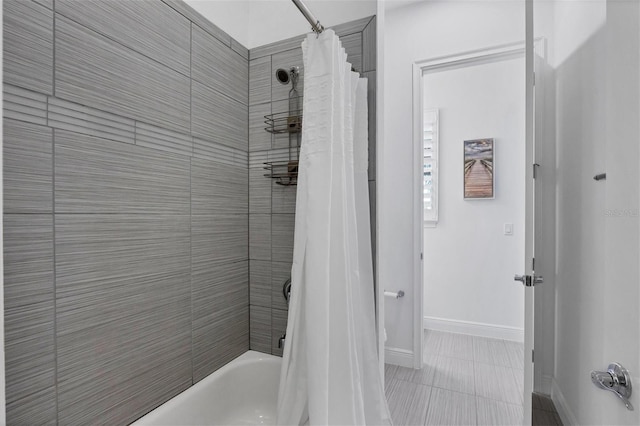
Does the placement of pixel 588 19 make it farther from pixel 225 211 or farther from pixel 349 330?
pixel 225 211

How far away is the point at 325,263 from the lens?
1.26 m

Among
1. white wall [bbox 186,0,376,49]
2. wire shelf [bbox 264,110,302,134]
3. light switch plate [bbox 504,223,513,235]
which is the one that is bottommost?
light switch plate [bbox 504,223,513,235]

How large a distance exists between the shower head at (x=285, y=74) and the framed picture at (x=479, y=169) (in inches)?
84.6

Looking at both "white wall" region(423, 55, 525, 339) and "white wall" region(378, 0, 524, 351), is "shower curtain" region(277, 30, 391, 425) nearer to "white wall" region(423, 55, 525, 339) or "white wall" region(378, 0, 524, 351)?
"white wall" region(378, 0, 524, 351)

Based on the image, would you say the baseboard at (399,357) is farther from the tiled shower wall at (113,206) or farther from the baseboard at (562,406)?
the tiled shower wall at (113,206)

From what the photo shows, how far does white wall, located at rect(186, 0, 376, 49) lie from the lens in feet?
5.35

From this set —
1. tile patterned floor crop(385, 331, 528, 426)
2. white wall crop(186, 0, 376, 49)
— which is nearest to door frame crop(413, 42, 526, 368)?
tile patterned floor crop(385, 331, 528, 426)

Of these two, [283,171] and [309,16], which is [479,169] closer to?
[283,171]

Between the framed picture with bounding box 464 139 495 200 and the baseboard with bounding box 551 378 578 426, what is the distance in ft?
5.36

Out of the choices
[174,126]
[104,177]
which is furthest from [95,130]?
[174,126]

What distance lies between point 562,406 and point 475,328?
1.29 m

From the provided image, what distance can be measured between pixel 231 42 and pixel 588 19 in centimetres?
178

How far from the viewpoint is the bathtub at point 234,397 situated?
1.42m

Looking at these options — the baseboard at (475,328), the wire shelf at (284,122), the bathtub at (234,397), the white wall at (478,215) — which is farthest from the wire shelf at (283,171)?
the baseboard at (475,328)
